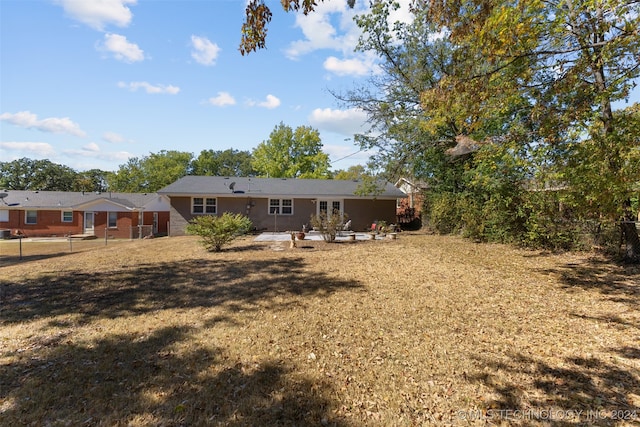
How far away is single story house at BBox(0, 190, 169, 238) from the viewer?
1029 inches

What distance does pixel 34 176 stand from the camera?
51.5m

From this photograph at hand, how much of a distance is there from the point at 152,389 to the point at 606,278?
9.98m

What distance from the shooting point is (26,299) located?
6160mm

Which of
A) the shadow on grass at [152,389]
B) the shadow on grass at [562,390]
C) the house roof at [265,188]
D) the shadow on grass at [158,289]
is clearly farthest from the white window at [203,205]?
the shadow on grass at [562,390]

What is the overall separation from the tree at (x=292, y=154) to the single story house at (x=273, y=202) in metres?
17.8

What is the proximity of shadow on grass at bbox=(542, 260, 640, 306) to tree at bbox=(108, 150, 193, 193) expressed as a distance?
48181 millimetres

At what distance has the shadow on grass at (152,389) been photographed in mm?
2832

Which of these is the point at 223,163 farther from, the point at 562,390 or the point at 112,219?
the point at 562,390

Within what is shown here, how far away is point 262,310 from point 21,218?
33.7 m

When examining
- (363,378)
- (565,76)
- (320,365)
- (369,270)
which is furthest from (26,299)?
(565,76)

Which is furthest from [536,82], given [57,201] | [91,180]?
[91,180]

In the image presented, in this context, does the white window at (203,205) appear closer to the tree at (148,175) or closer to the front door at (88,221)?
the front door at (88,221)

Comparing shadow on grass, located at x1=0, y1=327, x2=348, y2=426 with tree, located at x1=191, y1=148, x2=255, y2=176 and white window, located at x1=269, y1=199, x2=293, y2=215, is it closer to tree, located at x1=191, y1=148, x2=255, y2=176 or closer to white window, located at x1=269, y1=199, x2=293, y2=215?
white window, located at x1=269, y1=199, x2=293, y2=215

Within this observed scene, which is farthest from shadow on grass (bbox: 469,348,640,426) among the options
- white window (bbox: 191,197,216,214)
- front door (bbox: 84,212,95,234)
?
front door (bbox: 84,212,95,234)
